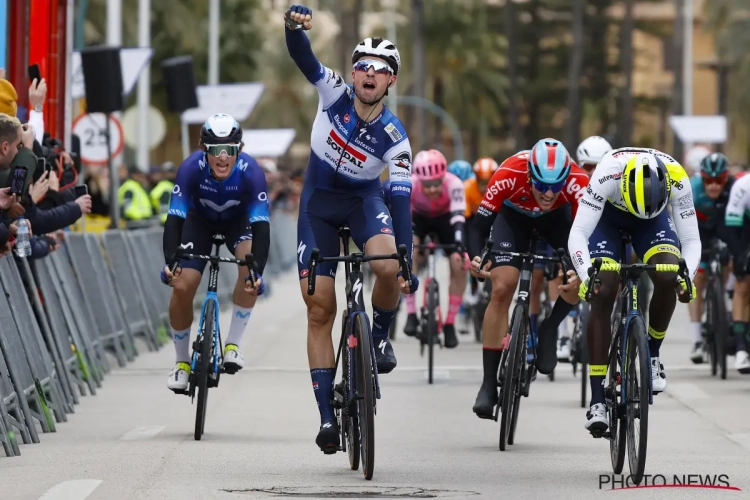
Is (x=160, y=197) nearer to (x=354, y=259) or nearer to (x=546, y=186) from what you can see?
(x=546, y=186)

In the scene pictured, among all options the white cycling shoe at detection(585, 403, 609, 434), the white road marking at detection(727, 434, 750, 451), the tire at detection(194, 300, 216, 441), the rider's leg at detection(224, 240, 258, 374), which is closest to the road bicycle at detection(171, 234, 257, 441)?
the tire at detection(194, 300, 216, 441)

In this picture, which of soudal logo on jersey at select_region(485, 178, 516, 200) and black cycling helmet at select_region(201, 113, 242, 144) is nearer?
soudal logo on jersey at select_region(485, 178, 516, 200)

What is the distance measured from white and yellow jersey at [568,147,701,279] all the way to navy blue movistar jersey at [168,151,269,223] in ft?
8.57

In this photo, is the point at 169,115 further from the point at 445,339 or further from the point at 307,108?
the point at 445,339

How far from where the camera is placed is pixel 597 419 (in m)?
9.79

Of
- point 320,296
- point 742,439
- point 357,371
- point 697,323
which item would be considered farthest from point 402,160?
point 697,323

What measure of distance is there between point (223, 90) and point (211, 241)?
2227 cm

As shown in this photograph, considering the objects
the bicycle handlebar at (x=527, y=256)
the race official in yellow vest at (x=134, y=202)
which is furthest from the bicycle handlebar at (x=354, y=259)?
the race official in yellow vest at (x=134, y=202)

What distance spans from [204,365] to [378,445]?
3.94 ft

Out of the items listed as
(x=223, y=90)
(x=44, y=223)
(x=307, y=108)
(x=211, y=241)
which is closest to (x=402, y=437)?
(x=211, y=241)

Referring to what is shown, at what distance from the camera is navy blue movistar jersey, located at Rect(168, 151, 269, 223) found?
1190cm

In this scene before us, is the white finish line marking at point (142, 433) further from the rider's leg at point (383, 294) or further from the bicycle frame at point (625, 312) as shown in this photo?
the bicycle frame at point (625, 312)

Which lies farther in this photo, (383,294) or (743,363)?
(743,363)

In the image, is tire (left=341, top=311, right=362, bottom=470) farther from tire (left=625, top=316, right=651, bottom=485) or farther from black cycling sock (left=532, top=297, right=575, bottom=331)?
black cycling sock (left=532, top=297, right=575, bottom=331)
